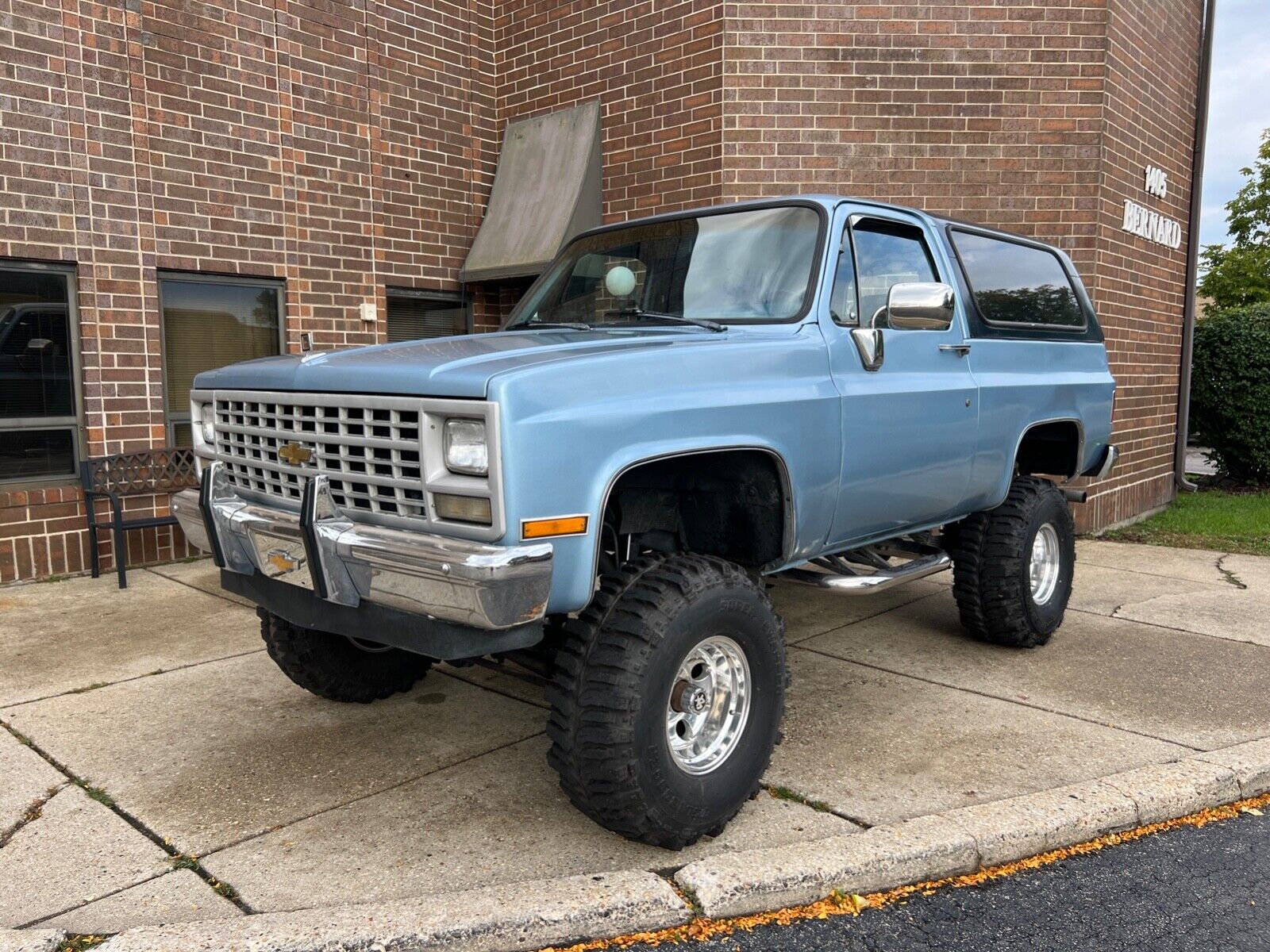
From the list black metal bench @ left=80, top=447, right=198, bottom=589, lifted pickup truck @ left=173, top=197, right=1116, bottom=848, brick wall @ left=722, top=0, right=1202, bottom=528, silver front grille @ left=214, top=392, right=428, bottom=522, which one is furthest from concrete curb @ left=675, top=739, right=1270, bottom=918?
brick wall @ left=722, top=0, right=1202, bottom=528

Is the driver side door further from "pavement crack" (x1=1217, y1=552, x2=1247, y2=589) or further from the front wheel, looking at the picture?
"pavement crack" (x1=1217, y1=552, x2=1247, y2=589)

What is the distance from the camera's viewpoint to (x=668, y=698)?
10.1ft

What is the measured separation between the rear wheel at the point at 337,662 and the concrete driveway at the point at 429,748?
0.11 meters

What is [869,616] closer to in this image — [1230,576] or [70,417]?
[1230,576]

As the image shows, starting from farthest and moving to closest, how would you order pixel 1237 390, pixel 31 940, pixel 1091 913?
1. pixel 1237 390
2. pixel 1091 913
3. pixel 31 940

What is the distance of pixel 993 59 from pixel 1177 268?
3557 mm

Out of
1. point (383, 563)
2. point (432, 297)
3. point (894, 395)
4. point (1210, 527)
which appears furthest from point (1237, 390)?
point (383, 563)

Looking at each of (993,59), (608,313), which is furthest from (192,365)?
(993,59)

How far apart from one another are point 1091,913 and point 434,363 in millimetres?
2558

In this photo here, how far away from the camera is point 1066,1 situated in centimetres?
834

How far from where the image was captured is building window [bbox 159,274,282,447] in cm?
798

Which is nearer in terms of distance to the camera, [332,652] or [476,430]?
[476,430]

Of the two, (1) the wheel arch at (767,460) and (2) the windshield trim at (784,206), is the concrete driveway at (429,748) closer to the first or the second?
(1) the wheel arch at (767,460)

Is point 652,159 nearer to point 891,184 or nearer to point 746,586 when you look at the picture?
point 891,184
